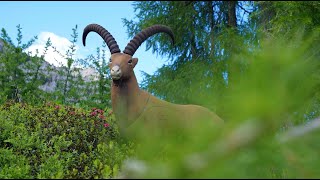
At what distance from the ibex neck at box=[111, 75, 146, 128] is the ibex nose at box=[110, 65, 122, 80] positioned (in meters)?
0.24

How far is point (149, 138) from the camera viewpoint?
1113 millimetres

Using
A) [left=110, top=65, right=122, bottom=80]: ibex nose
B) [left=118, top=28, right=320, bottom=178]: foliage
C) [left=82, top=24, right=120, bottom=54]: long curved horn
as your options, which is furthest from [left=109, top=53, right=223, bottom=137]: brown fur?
[left=118, top=28, right=320, bottom=178]: foliage

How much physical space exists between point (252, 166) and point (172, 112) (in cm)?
569

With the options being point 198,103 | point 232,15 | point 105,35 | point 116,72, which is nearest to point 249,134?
point 198,103

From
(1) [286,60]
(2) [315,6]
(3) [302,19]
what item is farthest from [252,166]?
(2) [315,6]

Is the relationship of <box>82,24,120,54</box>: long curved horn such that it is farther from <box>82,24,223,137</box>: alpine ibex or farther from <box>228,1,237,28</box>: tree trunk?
<box>228,1,237,28</box>: tree trunk

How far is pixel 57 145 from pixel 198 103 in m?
4.98

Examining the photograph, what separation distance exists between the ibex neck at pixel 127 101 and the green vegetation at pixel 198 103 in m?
0.37

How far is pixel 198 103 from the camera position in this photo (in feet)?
4.67

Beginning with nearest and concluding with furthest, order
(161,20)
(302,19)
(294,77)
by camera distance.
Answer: (294,77), (302,19), (161,20)

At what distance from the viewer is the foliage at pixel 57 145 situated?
16.1ft

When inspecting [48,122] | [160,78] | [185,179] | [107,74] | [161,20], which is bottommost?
[185,179]

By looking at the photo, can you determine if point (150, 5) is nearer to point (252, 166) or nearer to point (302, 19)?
point (302, 19)

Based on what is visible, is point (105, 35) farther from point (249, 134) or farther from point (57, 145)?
point (249, 134)
